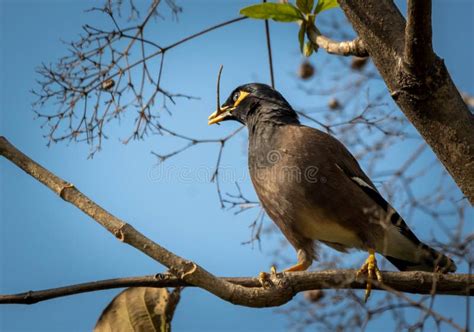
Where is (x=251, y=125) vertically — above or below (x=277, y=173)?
above

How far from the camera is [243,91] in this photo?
4520 millimetres

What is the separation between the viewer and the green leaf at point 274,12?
355 centimetres

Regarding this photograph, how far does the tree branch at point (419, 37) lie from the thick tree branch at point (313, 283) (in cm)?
82

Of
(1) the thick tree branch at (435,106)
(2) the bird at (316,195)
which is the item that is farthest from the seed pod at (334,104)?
(1) the thick tree branch at (435,106)

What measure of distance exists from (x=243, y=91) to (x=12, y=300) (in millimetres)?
2479

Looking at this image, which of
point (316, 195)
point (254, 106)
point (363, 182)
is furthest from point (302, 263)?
point (254, 106)

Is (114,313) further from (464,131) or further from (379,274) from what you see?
(464,131)

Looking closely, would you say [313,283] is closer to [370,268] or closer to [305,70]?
[370,268]

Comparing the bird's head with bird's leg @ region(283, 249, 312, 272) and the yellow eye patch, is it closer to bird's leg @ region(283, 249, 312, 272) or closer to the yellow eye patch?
the yellow eye patch

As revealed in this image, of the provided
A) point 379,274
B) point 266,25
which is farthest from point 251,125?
point 379,274

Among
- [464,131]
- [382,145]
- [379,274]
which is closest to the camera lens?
[464,131]

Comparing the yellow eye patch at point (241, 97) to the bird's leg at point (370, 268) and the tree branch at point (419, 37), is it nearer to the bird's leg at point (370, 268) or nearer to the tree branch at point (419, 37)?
the bird's leg at point (370, 268)

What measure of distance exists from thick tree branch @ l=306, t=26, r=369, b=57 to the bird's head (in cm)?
54

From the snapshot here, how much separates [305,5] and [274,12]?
0.82ft
